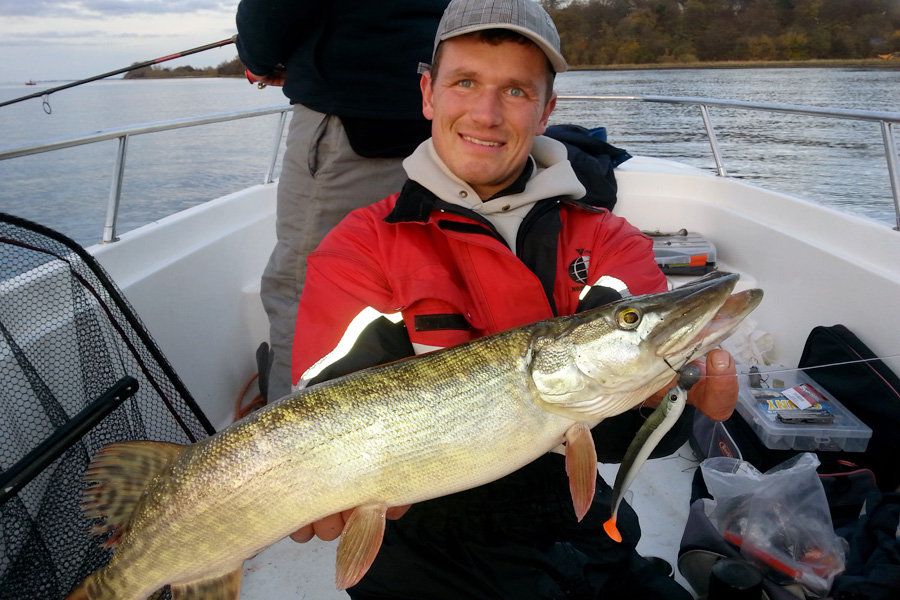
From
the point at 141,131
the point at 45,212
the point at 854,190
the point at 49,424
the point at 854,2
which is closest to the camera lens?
the point at 49,424

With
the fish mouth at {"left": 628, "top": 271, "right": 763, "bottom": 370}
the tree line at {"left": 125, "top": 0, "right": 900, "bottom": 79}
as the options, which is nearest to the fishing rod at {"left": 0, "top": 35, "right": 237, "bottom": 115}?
the fish mouth at {"left": 628, "top": 271, "right": 763, "bottom": 370}

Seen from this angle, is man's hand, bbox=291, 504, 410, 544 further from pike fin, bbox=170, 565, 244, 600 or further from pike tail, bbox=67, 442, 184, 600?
pike tail, bbox=67, 442, 184, 600

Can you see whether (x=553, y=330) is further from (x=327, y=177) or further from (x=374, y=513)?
(x=327, y=177)

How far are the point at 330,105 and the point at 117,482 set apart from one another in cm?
193

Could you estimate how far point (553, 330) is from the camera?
1816 mm

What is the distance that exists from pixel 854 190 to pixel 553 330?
10321 millimetres

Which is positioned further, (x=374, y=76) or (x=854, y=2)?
(x=854, y=2)

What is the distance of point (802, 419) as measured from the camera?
10.1 ft

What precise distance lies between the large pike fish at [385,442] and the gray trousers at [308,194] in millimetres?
1456

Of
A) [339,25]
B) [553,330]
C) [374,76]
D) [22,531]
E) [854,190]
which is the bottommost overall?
[854,190]

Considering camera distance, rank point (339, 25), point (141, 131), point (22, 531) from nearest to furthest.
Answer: point (22, 531) → point (339, 25) → point (141, 131)

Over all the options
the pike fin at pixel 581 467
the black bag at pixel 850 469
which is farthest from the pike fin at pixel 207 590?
the black bag at pixel 850 469

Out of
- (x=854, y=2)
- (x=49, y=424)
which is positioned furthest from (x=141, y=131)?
(x=854, y=2)

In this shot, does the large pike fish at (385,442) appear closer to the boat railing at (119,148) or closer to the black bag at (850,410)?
the black bag at (850,410)
